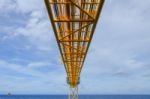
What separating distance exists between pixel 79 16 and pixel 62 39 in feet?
6.72

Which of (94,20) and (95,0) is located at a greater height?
(95,0)

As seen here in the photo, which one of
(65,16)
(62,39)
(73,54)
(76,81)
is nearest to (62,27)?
(62,39)

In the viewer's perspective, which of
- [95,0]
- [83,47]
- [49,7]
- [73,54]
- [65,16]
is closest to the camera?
[49,7]

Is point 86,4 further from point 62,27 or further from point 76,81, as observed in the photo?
point 76,81

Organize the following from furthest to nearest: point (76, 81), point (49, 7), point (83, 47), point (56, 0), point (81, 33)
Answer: point (76, 81) < point (83, 47) < point (81, 33) < point (56, 0) < point (49, 7)

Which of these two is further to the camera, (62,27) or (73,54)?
(73,54)

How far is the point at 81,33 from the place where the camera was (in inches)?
468

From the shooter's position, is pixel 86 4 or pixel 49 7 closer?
pixel 49 7

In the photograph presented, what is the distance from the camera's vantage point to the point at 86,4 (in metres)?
8.66

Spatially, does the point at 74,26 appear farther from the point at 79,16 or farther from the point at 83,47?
the point at 83,47

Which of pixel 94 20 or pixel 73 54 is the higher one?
pixel 73 54

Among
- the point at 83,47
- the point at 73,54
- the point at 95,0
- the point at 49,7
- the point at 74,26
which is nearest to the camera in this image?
the point at 49,7
